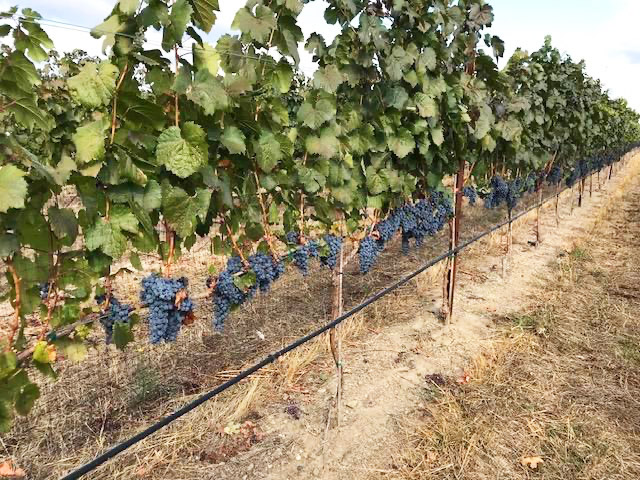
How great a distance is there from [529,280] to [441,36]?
13.5 ft

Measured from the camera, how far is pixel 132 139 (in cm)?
188

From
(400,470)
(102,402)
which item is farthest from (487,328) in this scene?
(102,402)

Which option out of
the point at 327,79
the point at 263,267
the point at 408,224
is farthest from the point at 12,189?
the point at 408,224

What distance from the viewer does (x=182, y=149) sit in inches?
75.3

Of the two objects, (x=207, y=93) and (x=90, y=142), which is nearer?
(x=90, y=142)

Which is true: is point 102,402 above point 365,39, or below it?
below

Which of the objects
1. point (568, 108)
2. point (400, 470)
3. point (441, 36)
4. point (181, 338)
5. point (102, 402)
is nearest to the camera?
point (400, 470)

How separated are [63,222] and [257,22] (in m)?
1.41

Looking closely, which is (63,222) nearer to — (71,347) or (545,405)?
(71,347)

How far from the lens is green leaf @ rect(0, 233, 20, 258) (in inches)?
62.2

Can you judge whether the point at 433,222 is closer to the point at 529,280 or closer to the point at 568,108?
the point at 529,280

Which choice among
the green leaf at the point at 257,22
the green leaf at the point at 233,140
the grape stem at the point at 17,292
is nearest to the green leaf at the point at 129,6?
the green leaf at the point at 233,140

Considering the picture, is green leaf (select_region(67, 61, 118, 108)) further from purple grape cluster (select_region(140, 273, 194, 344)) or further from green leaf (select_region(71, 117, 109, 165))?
purple grape cluster (select_region(140, 273, 194, 344))

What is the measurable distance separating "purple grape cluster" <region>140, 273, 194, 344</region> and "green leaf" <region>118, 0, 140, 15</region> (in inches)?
43.9
